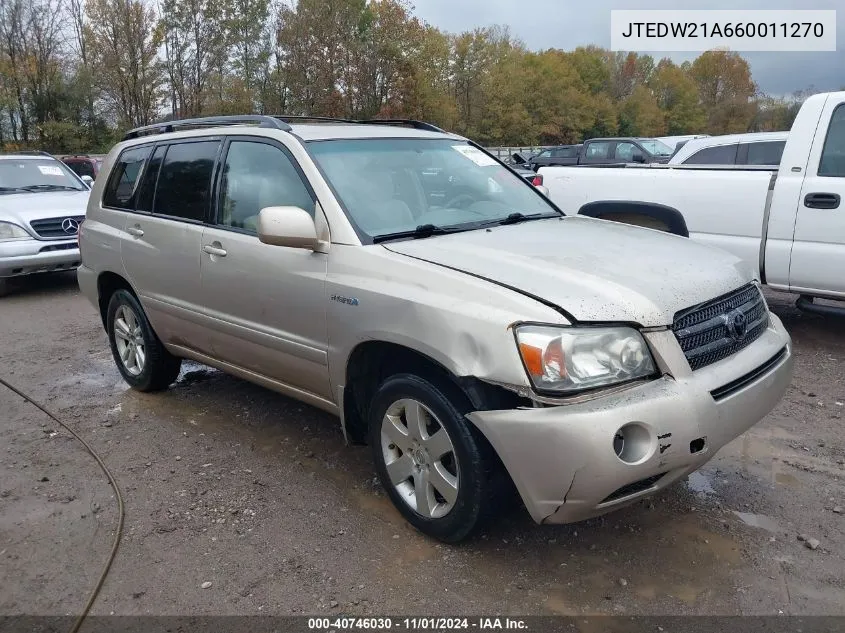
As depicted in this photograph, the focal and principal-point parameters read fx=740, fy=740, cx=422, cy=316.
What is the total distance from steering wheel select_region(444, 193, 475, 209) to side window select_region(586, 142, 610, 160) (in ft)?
57.6

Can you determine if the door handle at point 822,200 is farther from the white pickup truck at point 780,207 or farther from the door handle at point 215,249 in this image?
the door handle at point 215,249

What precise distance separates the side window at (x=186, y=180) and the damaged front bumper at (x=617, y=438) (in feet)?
8.07

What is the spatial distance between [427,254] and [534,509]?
3.85ft

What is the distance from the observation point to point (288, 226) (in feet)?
11.1

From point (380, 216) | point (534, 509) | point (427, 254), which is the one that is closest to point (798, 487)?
point (534, 509)

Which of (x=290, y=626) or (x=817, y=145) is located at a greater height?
(x=817, y=145)

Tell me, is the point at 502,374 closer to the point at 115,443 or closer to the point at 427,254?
the point at 427,254

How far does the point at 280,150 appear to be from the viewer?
392cm

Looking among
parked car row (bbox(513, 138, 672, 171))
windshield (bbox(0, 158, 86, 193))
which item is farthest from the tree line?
windshield (bbox(0, 158, 86, 193))

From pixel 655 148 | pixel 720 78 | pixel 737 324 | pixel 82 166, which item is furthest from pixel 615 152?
pixel 720 78

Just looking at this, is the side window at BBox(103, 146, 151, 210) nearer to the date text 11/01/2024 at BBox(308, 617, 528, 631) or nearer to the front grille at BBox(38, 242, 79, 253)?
the date text 11/01/2024 at BBox(308, 617, 528, 631)

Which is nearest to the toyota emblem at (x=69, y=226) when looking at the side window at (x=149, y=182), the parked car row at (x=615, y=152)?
the side window at (x=149, y=182)

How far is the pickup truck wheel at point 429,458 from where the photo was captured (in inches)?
114

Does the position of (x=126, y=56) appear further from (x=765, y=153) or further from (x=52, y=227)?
(x=765, y=153)
